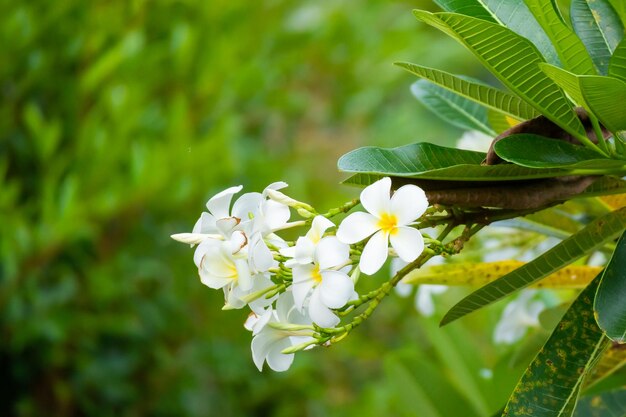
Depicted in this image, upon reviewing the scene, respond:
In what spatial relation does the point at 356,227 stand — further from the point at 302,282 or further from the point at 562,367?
the point at 562,367

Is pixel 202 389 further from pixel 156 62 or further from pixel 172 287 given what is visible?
pixel 156 62

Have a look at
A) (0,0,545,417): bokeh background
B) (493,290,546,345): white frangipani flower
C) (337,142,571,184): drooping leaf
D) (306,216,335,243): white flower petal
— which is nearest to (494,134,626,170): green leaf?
(337,142,571,184): drooping leaf

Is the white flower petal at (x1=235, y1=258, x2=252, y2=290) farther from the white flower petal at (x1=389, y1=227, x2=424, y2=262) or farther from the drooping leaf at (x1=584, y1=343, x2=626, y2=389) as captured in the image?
the drooping leaf at (x1=584, y1=343, x2=626, y2=389)

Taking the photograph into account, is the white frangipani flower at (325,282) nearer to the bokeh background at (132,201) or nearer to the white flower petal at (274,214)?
the white flower petal at (274,214)

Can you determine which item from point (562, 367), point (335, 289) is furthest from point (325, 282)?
point (562, 367)

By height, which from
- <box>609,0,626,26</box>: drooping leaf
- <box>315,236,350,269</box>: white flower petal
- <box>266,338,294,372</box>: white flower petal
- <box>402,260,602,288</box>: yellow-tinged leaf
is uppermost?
<box>609,0,626,26</box>: drooping leaf

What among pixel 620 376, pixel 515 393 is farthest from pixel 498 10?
pixel 620 376

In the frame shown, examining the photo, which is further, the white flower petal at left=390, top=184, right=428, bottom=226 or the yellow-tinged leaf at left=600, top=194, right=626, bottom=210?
the yellow-tinged leaf at left=600, top=194, right=626, bottom=210
